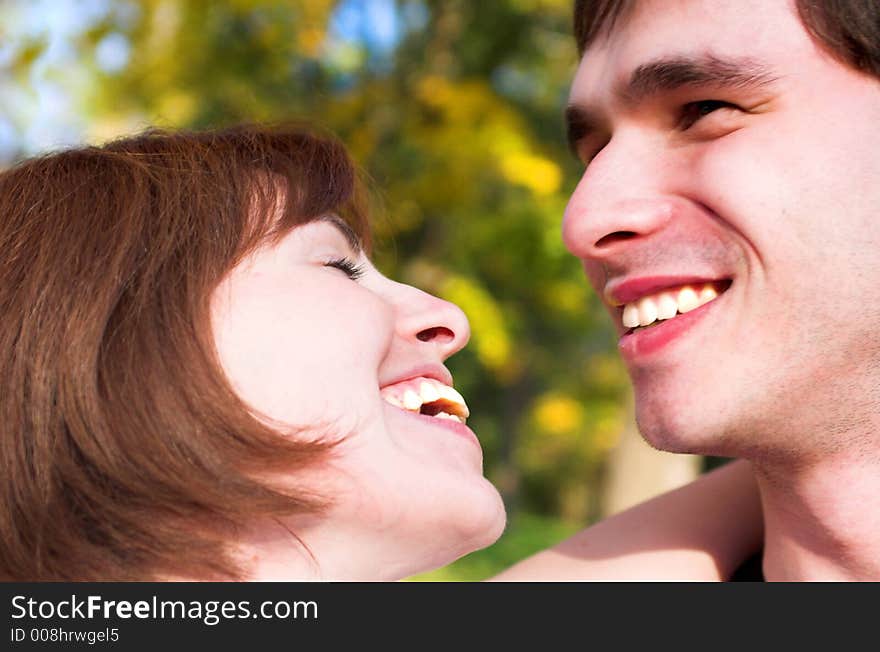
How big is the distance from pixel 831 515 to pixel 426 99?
5.22m

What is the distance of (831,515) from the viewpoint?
2430mm

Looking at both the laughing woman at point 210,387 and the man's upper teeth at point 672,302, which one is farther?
the man's upper teeth at point 672,302

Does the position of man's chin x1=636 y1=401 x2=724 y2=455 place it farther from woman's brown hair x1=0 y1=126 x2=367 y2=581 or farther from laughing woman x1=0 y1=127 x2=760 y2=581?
woman's brown hair x1=0 y1=126 x2=367 y2=581

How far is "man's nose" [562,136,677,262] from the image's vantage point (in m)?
2.49

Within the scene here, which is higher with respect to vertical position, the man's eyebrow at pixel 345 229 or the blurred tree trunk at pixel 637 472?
the blurred tree trunk at pixel 637 472

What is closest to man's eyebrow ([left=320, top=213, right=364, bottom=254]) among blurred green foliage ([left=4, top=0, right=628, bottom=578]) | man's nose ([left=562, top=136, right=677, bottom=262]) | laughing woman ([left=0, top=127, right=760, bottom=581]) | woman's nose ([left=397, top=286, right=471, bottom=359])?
laughing woman ([left=0, top=127, right=760, bottom=581])

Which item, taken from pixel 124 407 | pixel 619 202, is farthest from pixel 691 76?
pixel 124 407

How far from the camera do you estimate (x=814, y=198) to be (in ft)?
7.58

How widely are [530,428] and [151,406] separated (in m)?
23.8

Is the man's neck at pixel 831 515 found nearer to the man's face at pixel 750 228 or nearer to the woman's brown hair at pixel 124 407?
the man's face at pixel 750 228

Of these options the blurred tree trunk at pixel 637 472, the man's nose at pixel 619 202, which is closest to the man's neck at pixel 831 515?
the man's nose at pixel 619 202

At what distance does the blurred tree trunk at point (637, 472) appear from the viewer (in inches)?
333

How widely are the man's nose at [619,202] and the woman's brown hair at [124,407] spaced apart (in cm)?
87

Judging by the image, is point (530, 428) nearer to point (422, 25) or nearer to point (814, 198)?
point (422, 25)
